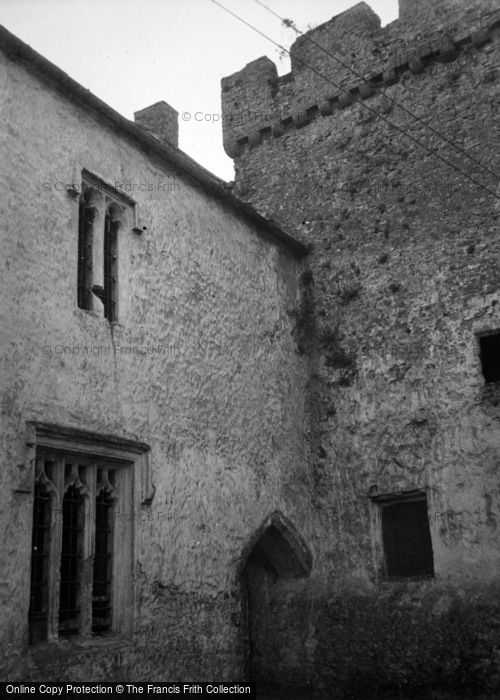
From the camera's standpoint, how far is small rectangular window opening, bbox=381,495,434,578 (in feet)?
30.8

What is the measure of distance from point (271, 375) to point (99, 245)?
10.3ft

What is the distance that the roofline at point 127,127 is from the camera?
739 cm

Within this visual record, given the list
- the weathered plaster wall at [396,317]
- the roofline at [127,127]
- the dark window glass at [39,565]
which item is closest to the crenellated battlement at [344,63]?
the weathered plaster wall at [396,317]

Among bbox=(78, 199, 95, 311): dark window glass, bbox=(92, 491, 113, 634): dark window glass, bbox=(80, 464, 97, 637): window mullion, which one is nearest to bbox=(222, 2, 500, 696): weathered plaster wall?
bbox=(92, 491, 113, 634): dark window glass

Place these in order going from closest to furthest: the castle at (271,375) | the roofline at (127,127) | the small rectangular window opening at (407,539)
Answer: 1. the castle at (271,375)
2. the roofline at (127,127)
3. the small rectangular window opening at (407,539)

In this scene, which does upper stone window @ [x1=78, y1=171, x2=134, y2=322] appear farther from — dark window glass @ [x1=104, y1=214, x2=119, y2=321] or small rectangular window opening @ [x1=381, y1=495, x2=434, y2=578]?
small rectangular window opening @ [x1=381, y1=495, x2=434, y2=578]

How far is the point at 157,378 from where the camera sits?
8.25 meters

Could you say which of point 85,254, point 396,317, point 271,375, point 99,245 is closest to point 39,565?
point 85,254

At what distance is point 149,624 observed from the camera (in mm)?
7512

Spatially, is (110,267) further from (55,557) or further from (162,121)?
(162,121)

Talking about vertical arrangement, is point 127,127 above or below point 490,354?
above

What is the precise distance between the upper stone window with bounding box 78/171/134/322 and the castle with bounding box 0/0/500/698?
2cm

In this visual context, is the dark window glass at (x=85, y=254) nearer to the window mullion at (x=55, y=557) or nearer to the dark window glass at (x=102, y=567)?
the window mullion at (x=55, y=557)

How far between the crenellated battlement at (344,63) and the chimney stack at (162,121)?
1057mm
